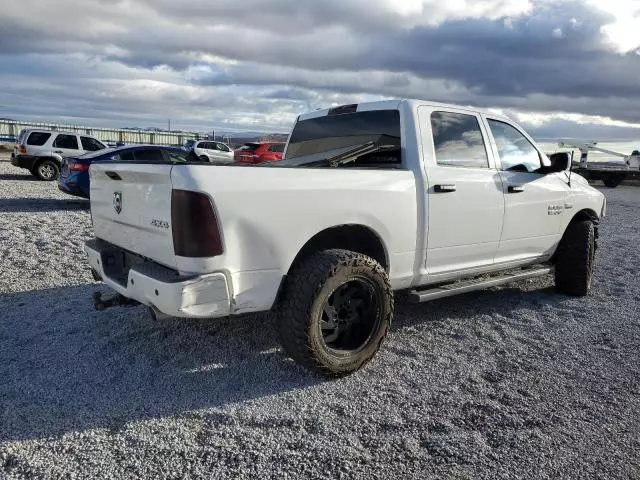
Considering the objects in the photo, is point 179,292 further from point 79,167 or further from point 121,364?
point 79,167

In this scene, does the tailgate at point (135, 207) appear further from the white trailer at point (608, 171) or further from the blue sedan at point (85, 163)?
the white trailer at point (608, 171)

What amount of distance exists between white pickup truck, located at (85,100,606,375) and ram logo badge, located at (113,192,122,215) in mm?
40

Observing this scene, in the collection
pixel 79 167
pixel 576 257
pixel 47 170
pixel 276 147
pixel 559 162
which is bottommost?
pixel 47 170

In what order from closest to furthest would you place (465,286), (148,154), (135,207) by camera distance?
(135,207)
(465,286)
(148,154)

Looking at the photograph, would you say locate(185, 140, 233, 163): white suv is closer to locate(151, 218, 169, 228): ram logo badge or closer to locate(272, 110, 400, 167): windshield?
locate(272, 110, 400, 167): windshield

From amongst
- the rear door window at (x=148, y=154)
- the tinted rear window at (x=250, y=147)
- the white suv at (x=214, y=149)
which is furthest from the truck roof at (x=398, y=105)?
the white suv at (x=214, y=149)

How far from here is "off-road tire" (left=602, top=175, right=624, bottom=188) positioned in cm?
2671

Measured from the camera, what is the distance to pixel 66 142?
57.3 ft

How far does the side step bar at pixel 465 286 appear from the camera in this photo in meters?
4.25

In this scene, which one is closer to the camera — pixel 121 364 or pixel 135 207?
pixel 135 207

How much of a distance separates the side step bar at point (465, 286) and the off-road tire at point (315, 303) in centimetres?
66

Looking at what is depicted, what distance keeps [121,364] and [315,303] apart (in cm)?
151

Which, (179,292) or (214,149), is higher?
(214,149)

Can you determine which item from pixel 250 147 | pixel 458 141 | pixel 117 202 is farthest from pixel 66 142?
pixel 458 141
